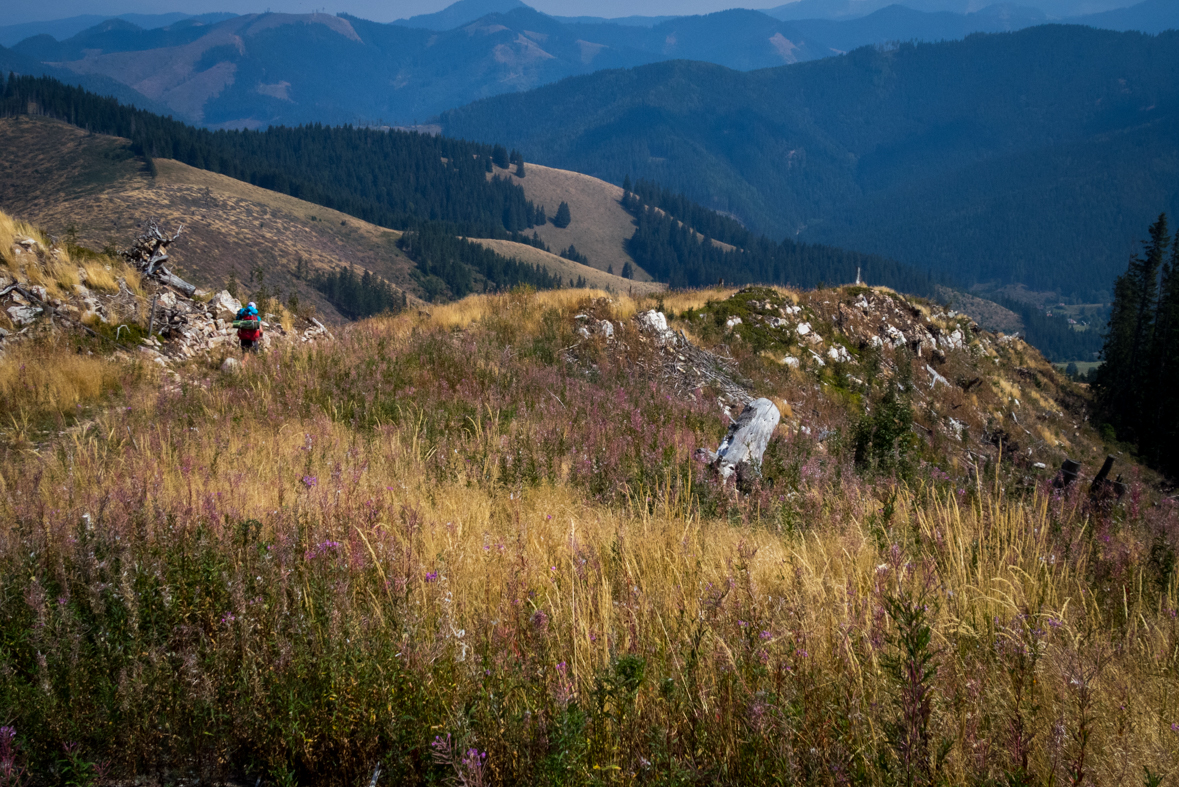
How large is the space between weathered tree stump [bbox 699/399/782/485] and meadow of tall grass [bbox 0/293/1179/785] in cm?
68

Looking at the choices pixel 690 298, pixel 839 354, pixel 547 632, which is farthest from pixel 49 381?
pixel 839 354

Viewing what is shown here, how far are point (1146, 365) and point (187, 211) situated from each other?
132m

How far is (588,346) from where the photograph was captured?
11102mm

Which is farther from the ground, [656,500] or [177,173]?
[177,173]

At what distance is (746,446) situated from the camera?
595 cm

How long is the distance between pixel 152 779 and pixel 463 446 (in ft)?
11.5

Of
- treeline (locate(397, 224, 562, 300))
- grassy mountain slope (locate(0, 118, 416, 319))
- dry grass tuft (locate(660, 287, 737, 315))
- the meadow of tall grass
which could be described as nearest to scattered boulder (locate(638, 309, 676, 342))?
dry grass tuft (locate(660, 287, 737, 315))

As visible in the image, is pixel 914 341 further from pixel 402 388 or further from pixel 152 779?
pixel 152 779

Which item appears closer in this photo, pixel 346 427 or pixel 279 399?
pixel 346 427

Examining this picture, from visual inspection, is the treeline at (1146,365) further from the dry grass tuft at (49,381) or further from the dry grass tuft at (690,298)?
the dry grass tuft at (49,381)

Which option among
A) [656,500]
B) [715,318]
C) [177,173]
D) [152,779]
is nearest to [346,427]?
[656,500]

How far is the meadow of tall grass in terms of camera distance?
1954 mm

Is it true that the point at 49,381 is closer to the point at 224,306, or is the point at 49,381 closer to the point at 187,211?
the point at 224,306

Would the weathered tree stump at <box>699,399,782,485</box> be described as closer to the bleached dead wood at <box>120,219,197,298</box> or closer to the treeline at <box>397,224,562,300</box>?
the bleached dead wood at <box>120,219,197,298</box>
